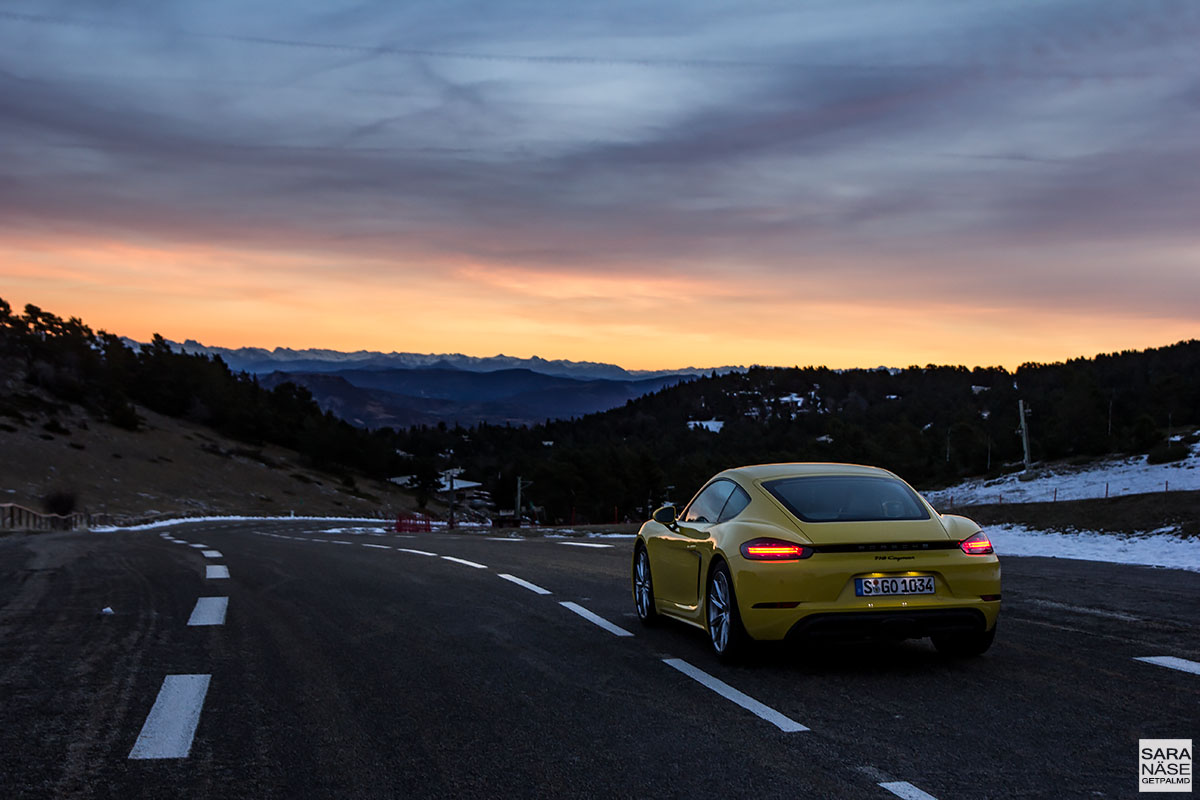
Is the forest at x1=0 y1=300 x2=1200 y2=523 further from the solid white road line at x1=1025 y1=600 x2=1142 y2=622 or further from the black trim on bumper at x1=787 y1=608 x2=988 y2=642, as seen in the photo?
the black trim on bumper at x1=787 y1=608 x2=988 y2=642

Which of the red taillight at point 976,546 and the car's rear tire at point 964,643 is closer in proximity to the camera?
the red taillight at point 976,546

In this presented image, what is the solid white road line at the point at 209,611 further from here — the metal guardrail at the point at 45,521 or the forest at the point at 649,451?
the forest at the point at 649,451

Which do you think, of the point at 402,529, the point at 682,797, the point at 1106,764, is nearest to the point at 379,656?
the point at 682,797

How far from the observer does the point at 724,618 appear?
775 cm

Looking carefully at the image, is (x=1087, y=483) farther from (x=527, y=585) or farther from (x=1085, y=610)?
(x=527, y=585)

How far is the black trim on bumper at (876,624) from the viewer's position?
709cm

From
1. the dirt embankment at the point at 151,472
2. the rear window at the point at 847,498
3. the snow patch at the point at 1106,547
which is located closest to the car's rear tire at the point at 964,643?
the rear window at the point at 847,498

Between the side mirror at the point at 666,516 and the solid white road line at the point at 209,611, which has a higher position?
the side mirror at the point at 666,516

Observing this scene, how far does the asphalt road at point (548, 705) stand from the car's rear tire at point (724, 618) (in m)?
0.18

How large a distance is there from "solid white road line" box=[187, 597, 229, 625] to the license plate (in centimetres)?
605

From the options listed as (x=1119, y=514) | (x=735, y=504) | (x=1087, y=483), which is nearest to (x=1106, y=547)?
(x=1119, y=514)

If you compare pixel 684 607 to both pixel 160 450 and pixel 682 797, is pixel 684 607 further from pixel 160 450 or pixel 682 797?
pixel 160 450

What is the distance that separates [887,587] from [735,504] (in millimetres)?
1582

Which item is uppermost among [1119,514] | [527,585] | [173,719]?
[1119,514]
